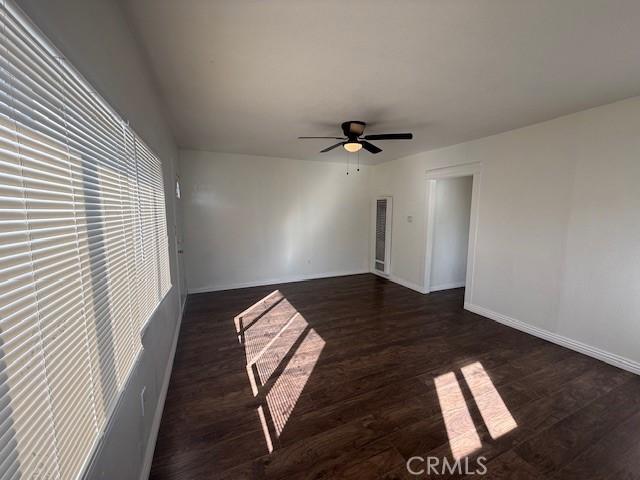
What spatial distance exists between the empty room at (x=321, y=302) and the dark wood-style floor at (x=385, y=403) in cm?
2

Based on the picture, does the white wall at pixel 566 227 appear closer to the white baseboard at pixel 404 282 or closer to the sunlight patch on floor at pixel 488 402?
the white baseboard at pixel 404 282

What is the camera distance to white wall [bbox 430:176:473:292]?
4543 millimetres

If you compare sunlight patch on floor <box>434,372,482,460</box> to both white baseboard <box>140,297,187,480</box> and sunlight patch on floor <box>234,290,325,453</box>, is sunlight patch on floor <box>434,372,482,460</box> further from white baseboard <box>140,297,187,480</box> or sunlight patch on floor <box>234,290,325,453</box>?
white baseboard <box>140,297,187,480</box>

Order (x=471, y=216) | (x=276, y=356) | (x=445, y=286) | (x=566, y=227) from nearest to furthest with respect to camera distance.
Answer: (x=276, y=356) → (x=566, y=227) → (x=471, y=216) → (x=445, y=286)

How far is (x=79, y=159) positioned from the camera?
89 centimetres

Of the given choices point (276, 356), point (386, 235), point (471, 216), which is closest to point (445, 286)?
point (386, 235)

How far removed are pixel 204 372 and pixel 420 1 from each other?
315cm

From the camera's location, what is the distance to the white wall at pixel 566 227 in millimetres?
2414

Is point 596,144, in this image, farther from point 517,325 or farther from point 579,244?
point 517,325

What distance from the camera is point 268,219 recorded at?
500cm

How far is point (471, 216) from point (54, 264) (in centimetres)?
431

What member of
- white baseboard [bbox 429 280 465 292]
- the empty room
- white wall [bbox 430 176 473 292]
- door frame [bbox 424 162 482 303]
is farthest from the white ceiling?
white baseboard [bbox 429 280 465 292]

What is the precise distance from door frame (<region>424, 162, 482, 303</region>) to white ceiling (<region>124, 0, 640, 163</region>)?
0.85 meters

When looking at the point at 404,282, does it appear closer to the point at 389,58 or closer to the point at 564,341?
the point at 564,341
